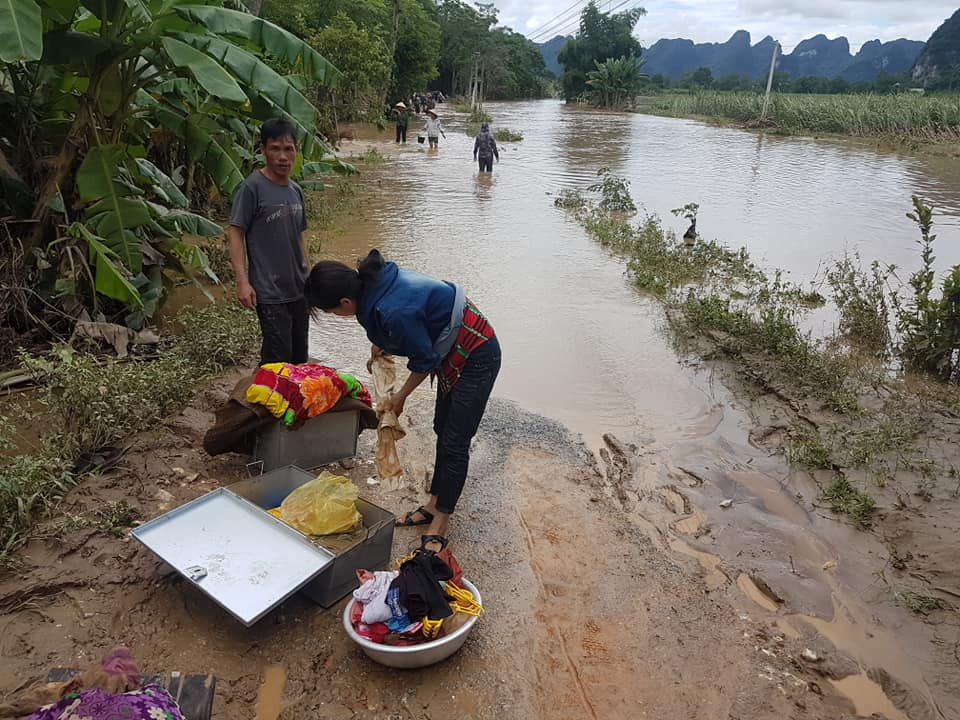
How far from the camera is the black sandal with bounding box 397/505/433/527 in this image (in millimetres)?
3436

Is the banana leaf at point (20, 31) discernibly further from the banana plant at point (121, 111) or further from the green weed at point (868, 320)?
the green weed at point (868, 320)

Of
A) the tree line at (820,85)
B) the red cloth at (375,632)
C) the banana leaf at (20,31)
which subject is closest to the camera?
the red cloth at (375,632)

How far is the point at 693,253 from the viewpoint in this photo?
9805 millimetres

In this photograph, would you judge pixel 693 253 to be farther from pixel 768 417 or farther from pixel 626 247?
pixel 768 417

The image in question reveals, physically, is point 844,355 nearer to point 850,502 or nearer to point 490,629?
point 850,502

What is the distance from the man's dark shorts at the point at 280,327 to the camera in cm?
380

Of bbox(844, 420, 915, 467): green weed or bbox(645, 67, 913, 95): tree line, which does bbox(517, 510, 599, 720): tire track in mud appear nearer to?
bbox(844, 420, 915, 467): green weed

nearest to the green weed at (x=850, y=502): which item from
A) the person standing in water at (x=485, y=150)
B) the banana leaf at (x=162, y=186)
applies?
the banana leaf at (x=162, y=186)

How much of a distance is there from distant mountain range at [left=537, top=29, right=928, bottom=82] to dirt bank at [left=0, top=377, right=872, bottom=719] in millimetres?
151416

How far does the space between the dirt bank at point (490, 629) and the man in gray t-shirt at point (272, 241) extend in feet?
2.91

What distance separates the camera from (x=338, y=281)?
8.80ft

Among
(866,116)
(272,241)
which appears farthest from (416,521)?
(866,116)

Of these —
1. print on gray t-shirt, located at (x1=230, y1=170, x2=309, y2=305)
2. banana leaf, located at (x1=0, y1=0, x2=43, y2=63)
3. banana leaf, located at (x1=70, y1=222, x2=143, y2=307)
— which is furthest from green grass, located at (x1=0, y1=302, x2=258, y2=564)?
banana leaf, located at (x1=0, y1=0, x2=43, y2=63)

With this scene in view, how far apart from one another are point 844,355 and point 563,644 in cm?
503
